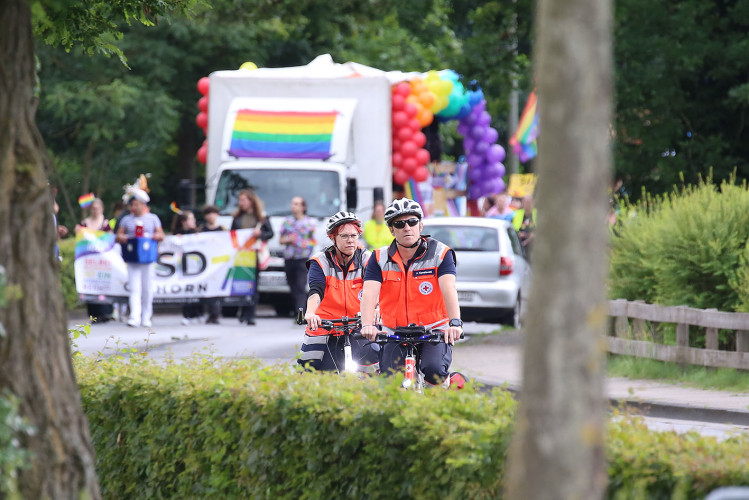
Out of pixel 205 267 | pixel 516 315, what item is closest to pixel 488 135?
pixel 516 315

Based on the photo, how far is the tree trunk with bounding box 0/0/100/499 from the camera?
4.83m

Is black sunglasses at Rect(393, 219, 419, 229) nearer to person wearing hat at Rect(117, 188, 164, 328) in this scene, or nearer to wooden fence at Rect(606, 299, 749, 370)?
wooden fence at Rect(606, 299, 749, 370)

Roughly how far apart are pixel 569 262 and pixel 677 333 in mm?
10672

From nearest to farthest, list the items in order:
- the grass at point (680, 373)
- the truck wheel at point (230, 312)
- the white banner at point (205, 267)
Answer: the grass at point (680, 373) → the white banner at point (205, 267) → the truck wheel at point (230, 312)

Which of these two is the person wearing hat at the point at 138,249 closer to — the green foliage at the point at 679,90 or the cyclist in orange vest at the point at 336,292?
the green foliage at the point at 679,90

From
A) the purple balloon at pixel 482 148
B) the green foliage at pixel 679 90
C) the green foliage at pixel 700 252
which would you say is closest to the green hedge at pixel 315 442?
the green foliage at pixel 700 252

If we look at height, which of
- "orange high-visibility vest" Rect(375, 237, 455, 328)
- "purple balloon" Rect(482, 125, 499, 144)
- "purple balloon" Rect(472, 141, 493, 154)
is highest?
"purple balloon" Rect(482, 125, 499, 144)

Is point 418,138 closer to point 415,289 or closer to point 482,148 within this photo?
point 482,148

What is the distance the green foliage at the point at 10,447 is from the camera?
4562 millimetres

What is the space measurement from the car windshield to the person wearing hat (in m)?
3.89

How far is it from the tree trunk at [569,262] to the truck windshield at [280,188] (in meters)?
17.5

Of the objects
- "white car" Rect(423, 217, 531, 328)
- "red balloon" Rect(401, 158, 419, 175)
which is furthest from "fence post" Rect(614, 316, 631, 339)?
"red balloon" Rect(401, 158, 419, 175)

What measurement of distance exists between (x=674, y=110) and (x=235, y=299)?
7003 mm

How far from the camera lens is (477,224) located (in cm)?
1839
